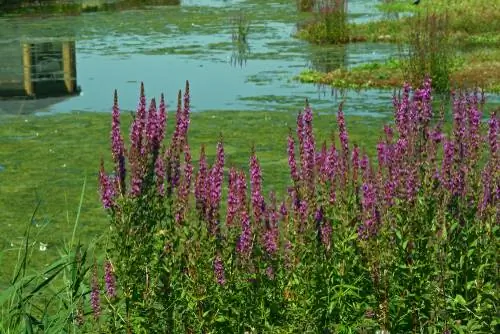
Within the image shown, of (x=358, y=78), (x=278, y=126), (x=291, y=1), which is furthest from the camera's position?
(x=291, y=1)

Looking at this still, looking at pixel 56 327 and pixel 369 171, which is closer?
pixel 56 327

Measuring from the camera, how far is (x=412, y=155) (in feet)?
15.1

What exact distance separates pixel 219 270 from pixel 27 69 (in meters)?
16.5

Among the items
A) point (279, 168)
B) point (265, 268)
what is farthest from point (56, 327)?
point (279, 168)

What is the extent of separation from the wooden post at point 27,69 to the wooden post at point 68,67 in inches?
27.4

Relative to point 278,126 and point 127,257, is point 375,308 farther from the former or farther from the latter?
point 278,126

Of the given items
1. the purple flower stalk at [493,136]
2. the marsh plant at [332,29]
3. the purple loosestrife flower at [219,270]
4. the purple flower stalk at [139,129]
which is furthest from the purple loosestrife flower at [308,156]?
the marsh plant at [332,29]

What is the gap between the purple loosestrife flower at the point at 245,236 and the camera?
14.4 ft

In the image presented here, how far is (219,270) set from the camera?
172 inches

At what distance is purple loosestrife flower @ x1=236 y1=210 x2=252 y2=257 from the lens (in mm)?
4398

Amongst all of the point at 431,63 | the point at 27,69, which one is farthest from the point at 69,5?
the point at 431,63

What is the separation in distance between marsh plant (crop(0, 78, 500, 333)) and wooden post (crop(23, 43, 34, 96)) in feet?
42.2

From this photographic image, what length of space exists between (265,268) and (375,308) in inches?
24.8

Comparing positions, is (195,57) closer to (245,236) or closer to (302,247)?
(245,236)
